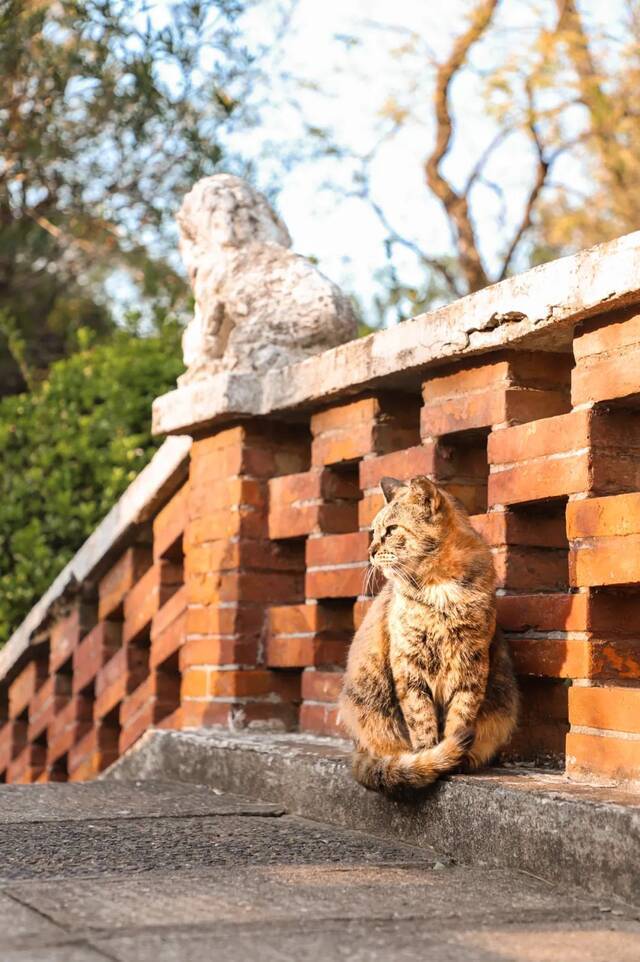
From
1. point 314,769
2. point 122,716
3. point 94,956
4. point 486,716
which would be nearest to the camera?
point 94,956

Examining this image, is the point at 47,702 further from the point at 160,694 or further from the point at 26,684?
the point at 160,694

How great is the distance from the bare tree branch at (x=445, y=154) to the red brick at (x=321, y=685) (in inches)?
406

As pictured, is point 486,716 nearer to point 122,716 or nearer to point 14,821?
point 14,821

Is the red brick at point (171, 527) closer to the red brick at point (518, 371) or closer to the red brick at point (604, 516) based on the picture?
the red brick at point (518, 371)

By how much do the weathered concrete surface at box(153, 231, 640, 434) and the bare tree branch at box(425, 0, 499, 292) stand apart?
995 centimetres

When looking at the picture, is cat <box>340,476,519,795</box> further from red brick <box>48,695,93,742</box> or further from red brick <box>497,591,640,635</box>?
red brick <box>48,695,93,742</box>

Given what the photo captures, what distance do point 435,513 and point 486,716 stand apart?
0.59m

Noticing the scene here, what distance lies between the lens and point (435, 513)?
3.71 metres

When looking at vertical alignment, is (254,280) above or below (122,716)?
above

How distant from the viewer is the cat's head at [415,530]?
12.1 feet

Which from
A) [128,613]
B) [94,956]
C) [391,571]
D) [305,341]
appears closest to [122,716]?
[128,613]

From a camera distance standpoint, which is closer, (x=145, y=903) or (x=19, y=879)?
(x=145, y=903)

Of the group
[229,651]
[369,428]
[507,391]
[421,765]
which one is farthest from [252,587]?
[421,765]

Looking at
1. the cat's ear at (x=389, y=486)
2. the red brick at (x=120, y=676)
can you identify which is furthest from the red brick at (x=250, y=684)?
the cat's ear at (x=389, y=486)
